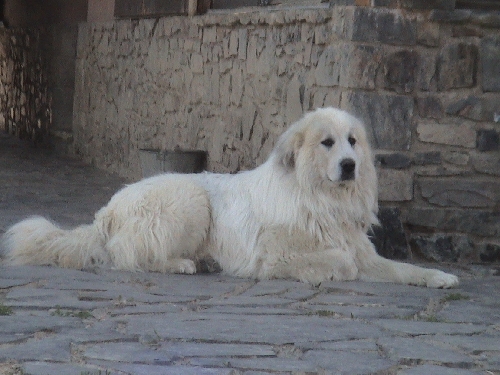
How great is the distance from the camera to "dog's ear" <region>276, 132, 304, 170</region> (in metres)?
6.30

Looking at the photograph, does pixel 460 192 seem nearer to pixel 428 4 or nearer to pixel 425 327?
pixel 428 4

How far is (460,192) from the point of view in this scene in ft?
24.4

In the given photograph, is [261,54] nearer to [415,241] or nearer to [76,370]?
[415,241]

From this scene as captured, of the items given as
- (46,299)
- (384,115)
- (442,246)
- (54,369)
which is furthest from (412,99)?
Answer: (54,369)

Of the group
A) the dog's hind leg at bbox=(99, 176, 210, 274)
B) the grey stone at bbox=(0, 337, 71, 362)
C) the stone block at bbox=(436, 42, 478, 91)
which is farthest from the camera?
the stone block at bbox=(436, 42, 478, 91)

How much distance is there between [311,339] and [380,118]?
3.16 m

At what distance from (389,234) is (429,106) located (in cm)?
98

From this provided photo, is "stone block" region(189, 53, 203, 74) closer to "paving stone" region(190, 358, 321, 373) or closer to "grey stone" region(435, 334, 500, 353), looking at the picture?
"grey stone" region(435, 334, 500, 353)

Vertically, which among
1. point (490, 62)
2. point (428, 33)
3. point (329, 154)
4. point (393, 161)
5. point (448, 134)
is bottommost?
point (393, 161)

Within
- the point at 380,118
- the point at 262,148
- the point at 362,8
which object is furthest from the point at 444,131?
the point at 262,148

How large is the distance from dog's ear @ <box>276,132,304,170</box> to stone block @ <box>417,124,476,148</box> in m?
1.37

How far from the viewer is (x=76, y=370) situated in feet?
11.9

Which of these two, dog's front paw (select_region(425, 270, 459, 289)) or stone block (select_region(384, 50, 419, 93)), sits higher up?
stone block (select_region(384, 50, 419, 93))

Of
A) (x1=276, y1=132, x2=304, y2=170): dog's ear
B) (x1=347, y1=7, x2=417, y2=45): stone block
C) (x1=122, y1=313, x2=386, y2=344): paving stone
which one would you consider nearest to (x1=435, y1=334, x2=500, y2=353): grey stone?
(x1=122, y1=313, x2=386, y2=344): paving stone
